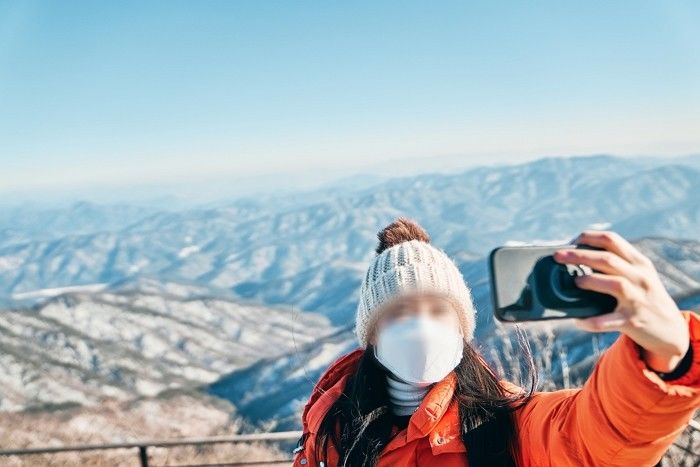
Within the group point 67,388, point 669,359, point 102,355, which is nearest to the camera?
point 669,359

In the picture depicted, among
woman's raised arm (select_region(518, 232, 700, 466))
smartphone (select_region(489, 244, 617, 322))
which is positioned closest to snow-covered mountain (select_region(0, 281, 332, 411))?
woman's raised arm (select_region(518, 232, 700, 466))

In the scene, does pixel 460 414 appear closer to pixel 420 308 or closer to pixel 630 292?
pixel 420 308

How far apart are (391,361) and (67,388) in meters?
104

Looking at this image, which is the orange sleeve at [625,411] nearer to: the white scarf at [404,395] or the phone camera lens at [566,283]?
the phone camera lens at [566,283]

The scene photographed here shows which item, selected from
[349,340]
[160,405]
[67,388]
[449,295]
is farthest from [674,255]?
[449,295]

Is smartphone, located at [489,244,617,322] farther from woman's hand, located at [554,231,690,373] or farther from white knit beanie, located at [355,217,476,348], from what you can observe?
white knit beanie, located at [355,217,476,348]

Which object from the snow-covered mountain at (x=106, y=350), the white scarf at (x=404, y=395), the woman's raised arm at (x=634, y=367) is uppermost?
the woman's raised arm at (x=634, y=367)

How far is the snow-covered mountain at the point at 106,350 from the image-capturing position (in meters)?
93.4

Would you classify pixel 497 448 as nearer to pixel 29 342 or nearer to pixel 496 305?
pixel 496 305

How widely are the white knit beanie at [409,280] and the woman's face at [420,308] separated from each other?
0.11 ft

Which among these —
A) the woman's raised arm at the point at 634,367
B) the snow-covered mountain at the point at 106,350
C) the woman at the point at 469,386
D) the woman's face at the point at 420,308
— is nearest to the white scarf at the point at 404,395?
the woman at the point at 469,386

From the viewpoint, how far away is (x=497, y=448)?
7.55 ft

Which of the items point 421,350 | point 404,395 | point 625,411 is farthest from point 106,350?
point 625,411

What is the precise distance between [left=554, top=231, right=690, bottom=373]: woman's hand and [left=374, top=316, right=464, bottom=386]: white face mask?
1308mm
